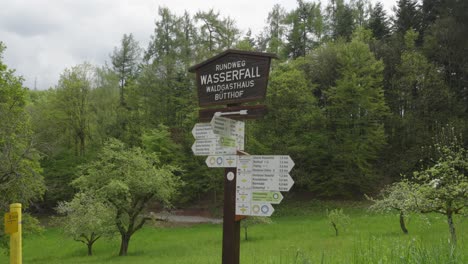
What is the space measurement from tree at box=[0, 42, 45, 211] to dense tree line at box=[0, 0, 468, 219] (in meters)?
10.4

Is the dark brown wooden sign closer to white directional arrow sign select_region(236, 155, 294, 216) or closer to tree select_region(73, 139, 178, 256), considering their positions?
white directional arrow sign select_region(236, 155, 294, 216)

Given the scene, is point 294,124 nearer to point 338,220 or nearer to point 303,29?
point 338,220

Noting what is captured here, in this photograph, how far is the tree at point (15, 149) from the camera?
51.0 feet

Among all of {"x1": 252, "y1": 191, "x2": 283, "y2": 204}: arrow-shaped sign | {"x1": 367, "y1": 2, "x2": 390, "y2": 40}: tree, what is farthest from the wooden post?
{"x1": 367, "y1": 2, "x2": 390, "y2": 40}: tree

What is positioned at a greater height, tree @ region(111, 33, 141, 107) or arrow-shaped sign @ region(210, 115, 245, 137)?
tree @ region(111, 33, 141, 107)

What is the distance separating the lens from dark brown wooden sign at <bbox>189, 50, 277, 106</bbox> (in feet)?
15.8

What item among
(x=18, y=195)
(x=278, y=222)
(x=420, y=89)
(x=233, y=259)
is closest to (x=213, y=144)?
(x=233, y=259)

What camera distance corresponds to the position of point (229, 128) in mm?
4848

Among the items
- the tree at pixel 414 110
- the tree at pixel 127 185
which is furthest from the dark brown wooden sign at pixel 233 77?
the tree at pixel 414 110

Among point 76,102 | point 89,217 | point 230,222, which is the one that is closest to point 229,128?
point 230,222

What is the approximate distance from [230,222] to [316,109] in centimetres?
3186

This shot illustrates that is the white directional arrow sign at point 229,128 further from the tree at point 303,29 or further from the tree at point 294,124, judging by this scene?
the tree at point 303,29

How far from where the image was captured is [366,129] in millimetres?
34406

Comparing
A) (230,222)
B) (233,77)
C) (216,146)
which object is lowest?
(230,222)
